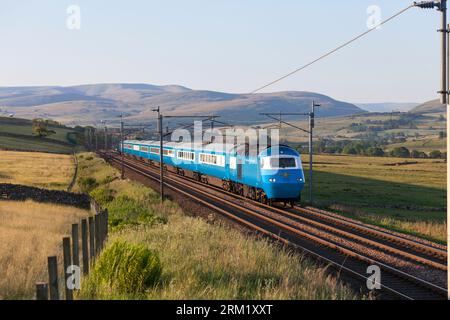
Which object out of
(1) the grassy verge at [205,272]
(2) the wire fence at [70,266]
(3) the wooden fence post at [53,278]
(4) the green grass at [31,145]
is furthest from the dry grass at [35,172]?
(3) the wooden fence post at [53,278]

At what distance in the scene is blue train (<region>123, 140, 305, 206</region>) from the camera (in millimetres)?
30797

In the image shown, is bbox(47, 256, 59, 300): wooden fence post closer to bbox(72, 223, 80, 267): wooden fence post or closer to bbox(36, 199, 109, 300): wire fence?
bbox(36, 199, 109, 300): wire fence

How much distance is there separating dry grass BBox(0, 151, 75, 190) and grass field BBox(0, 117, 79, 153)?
3184cm

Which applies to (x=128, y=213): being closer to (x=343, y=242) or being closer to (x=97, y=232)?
(x=343, y=242)

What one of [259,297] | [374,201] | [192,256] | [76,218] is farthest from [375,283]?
[374,201]

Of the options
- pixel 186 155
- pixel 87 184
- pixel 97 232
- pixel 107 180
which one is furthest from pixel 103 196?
pixel 97 232

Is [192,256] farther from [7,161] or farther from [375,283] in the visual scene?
[7,161]

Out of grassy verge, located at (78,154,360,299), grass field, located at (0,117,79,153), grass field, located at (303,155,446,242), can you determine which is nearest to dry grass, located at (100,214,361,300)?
grassy verge, located at (78,154,360,299)

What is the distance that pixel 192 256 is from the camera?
13547mm

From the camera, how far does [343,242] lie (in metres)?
20.8

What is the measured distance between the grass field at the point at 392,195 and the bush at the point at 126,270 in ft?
Answer: 56.0

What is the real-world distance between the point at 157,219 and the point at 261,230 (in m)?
4.72

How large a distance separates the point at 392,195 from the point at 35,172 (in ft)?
136

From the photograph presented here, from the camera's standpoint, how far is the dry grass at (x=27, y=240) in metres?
12.0
